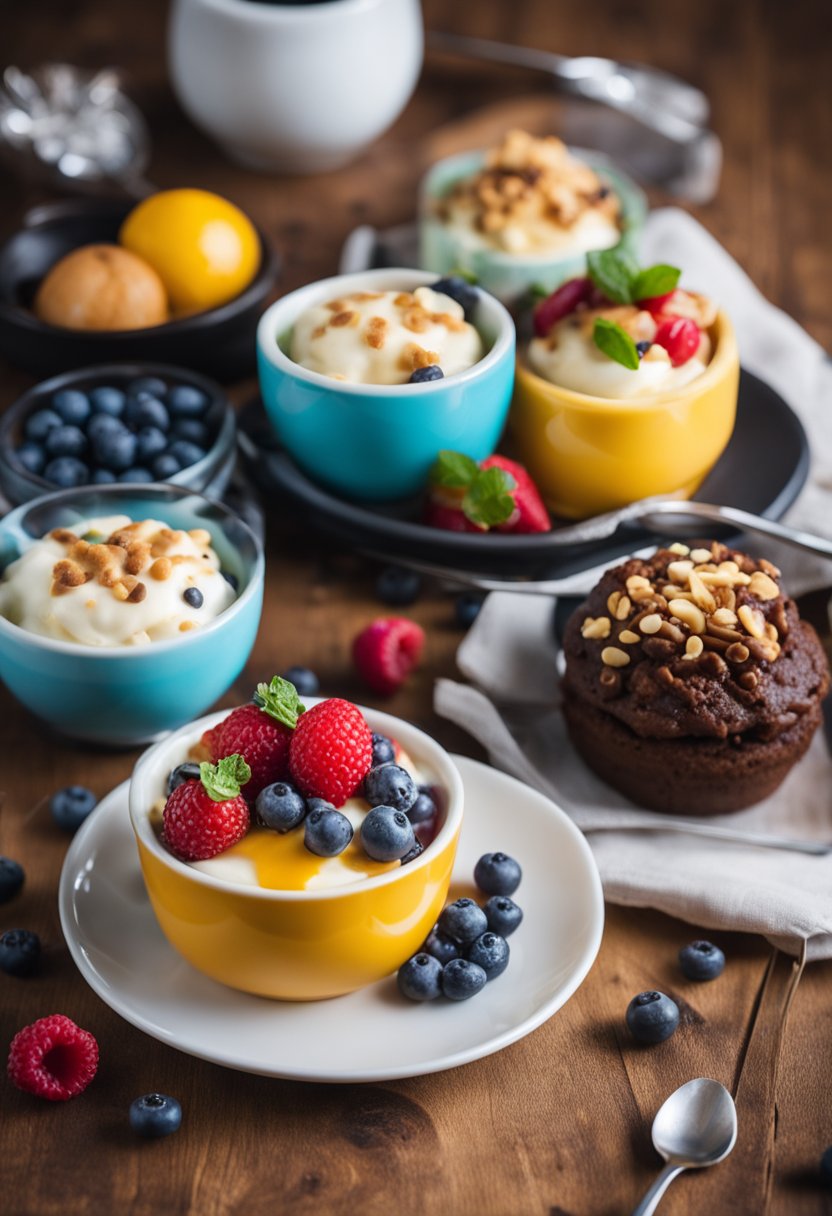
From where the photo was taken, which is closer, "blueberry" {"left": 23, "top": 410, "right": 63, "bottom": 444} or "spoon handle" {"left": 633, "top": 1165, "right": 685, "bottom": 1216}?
"spoon handle" {"left": 633, "top": 1165, "right": 685, "bottom": 1216}

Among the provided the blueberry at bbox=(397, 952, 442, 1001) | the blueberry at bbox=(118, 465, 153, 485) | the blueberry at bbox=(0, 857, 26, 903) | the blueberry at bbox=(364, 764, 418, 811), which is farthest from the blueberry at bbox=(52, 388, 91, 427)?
the blueberry at bbox=(397, 952, 442, 1001)

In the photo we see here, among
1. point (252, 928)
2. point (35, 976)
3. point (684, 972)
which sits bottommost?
point (35, 976)

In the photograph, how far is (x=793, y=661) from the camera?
1692 mm

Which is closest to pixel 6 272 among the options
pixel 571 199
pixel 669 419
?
pixel 571 199

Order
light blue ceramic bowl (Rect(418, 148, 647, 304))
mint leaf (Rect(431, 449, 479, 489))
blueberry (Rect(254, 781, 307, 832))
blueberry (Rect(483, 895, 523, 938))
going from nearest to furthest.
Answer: blueberry (Rect(254, 781, 307, 832)), blueberry (Rect(483, 895, 523, 938)), mint leaf (Rect(431, 449, 479, 489)), light blue ceramic bowl (Rect(418, 148, 647, 304))

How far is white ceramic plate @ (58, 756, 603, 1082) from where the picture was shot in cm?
131

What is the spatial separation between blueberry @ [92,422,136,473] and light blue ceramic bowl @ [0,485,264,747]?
0.66 ft

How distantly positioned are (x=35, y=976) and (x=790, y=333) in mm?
1782

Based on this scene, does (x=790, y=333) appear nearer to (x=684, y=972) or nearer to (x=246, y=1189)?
(x=684, y=972)

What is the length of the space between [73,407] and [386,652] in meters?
0.65

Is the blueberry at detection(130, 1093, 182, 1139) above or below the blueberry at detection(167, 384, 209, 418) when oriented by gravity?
below

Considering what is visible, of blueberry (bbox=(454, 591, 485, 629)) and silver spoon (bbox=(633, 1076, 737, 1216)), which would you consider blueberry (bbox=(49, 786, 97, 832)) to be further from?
silver spoon (bbox=(633, 1076, 737, 1216))

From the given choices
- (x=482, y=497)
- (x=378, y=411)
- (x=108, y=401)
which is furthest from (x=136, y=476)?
(x=482, y=497)

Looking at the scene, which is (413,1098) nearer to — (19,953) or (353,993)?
(353,993)
